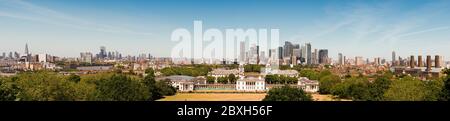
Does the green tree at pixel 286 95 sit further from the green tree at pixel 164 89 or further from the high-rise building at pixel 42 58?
the high-rise building at pixel 42 58

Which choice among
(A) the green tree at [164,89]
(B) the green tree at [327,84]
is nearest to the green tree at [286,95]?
(A) the green tree at [164,89]

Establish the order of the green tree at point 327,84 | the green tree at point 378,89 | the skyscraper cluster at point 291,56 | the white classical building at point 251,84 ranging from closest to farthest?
the green tree at point 378,89 < the green tree at point 327,84 < the white classical building at point 251,84 < the skyscraper cluster at point 291,56

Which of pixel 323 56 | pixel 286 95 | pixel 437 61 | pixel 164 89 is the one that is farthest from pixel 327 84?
pixel 323 56

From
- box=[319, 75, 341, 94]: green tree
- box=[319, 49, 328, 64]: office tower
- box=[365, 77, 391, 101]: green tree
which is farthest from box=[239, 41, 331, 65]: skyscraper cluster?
box=[365, 77, 391, 101]: green tree

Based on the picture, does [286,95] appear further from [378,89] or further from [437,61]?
[437,61]

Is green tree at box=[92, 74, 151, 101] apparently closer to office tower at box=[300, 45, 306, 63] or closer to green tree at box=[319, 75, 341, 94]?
green tree at box=[319, 75, 341, 94]

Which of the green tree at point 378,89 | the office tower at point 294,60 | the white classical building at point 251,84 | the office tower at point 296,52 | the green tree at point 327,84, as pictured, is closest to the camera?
the green tree at point 378,89
